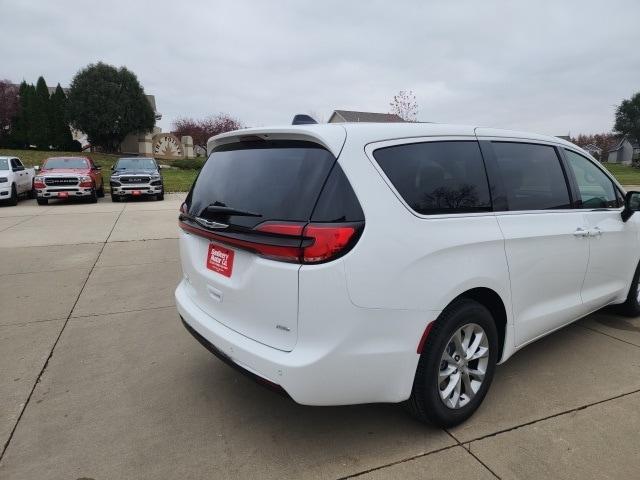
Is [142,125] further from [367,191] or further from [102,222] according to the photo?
[367,191]

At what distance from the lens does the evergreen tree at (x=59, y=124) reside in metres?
43.1

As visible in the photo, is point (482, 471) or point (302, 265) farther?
point (482, 471)

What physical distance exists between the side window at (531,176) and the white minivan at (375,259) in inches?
0.6

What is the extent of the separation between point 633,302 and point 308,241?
12.4 feet

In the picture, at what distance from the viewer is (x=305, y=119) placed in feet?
10.6

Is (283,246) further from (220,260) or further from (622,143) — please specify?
(622,143)

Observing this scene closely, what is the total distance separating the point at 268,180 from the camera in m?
2.49

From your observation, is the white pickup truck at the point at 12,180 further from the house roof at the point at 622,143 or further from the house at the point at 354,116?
the house roof at the point at 622,143

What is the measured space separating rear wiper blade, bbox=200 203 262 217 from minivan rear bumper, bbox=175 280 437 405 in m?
0.65

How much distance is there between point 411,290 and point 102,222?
10.8 m

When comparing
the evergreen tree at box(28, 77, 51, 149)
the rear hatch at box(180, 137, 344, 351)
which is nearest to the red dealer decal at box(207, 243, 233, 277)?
the rear hatch at box(180, 137, 344, 351)

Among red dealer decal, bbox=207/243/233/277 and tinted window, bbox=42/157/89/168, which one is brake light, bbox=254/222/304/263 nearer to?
red dealer decal, bbox=207/243/233/277

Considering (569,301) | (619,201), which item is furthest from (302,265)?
(619,201)

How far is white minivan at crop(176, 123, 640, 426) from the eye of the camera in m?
2.20
